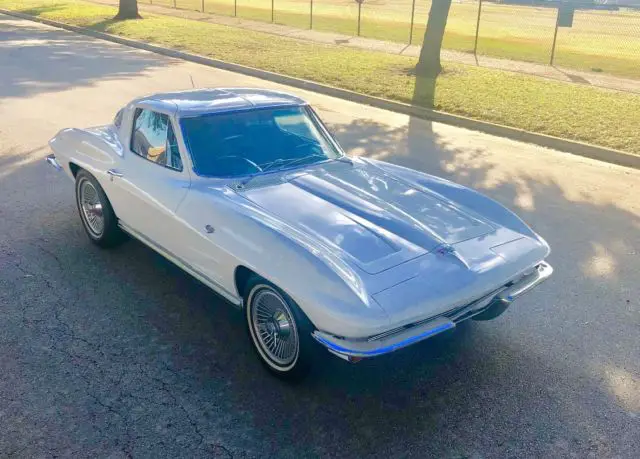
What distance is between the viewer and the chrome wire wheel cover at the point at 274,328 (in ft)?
11.0

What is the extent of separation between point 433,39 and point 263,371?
12.2 m

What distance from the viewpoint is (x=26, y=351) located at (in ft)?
12.3

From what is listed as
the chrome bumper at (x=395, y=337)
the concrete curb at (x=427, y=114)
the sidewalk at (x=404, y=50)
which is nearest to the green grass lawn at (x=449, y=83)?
the concrete curb at (x=427, y=114)

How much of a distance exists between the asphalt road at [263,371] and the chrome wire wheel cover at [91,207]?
208 millimetres

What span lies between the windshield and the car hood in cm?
20

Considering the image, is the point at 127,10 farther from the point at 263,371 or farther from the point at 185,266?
the point at 263,371

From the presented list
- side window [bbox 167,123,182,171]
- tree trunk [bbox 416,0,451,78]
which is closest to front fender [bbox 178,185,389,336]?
side window [bbox 167,123,182,171]

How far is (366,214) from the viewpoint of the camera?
3818mm

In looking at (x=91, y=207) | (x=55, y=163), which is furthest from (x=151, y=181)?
(x=55, y=163)

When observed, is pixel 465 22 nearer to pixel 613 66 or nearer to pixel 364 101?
pixel 613 66

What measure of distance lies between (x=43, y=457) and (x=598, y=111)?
10952 mm

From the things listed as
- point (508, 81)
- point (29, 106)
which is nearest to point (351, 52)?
point (508, 81)

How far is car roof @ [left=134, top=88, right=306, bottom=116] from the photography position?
4.44 metres

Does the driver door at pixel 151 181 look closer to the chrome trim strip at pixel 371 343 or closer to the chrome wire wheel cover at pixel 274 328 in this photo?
the chrome wire wheel cover at pixel 274 328
